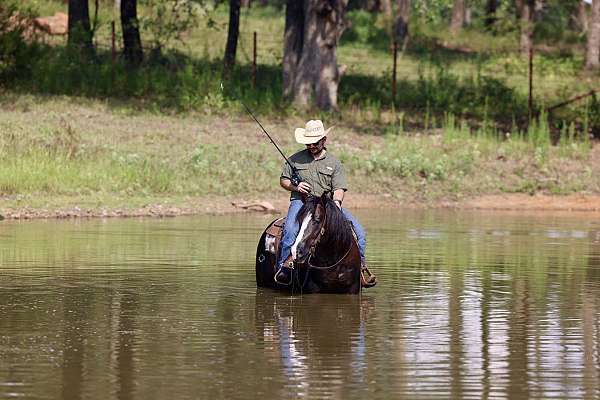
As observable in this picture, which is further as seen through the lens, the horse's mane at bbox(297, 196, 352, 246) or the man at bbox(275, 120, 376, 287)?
the man at bbox(275, 120, 376, 287)

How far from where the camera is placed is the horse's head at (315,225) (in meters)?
14.8

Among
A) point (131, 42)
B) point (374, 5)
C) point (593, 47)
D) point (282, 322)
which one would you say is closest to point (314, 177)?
point (282, 322)

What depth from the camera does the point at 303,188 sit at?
1584 cm

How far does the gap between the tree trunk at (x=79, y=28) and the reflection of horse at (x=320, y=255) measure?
25870mm

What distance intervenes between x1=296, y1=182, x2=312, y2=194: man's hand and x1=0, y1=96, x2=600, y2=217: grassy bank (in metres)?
11.3

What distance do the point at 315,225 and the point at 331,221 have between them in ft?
0.56

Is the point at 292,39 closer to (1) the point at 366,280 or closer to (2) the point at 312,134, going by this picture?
(1) the point at 366,280

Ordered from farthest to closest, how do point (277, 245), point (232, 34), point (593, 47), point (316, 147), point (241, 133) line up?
point (593, 47) → point (232, 34) → point (241, 133) → point (277, 245) → point (316, 147)

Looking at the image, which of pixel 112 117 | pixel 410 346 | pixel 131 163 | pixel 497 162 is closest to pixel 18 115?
pixel 112 117

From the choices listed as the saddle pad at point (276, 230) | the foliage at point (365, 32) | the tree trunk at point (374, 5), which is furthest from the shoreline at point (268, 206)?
the tree trunk at point (374, 5)

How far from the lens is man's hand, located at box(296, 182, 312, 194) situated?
1580cm

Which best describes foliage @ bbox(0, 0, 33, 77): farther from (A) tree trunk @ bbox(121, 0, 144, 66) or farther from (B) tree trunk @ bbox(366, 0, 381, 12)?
(B) tree trunk @ bbox(366, 0, 381, 12)

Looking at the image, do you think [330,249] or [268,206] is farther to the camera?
[268,206]

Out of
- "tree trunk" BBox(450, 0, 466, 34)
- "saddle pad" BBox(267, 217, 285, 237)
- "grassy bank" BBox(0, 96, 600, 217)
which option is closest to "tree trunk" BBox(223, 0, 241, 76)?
"grassy bank" BBox(0, 96, 600, 217)
